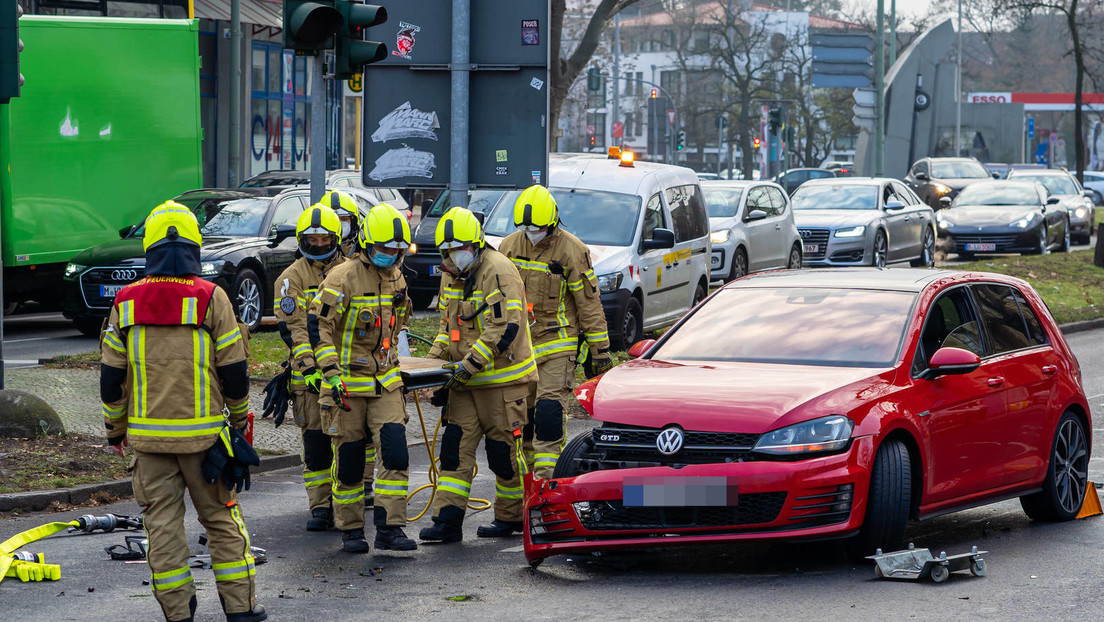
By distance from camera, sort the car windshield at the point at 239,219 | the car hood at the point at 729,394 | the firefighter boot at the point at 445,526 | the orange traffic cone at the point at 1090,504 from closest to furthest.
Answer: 1. the car hood at the point at 729,394
2. the firefighter boot at the point at 445,526
3. the orange traffic cone at the point at 1090,504
4. the car windshield at the point at 239,219

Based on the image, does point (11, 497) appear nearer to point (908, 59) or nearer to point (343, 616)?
point (343, 616)

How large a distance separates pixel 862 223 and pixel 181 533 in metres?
19.3

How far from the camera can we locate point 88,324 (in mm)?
16828

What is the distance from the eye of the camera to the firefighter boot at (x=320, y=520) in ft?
27.1

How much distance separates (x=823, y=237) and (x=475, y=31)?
41.9 feet

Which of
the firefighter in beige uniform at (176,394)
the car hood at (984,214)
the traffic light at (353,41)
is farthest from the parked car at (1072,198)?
the firefighter in beige uniform at (176,394)

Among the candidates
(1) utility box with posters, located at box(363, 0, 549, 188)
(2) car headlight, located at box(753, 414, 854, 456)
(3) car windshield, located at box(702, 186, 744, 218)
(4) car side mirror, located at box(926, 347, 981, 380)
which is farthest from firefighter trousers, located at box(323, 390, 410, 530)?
(3) car windshield, located at box(702, 186, 744, 218)

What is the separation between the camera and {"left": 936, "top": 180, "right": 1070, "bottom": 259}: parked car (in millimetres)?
A: 28078

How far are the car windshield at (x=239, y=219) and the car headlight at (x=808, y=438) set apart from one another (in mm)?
11819

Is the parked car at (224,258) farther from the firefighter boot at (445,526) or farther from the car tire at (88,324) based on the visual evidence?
the firefighter boot at (445,526)

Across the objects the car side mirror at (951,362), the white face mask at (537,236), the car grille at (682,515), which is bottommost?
the car grille at (682,515)

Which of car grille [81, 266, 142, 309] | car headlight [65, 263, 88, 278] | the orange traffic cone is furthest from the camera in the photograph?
car headlight [65, 263, 88, 278]

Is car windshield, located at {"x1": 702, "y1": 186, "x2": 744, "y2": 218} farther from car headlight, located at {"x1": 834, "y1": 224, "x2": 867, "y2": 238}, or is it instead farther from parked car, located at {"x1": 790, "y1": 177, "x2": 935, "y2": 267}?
car headlight, located at {"x1": 834, "y1": 224, "x2": 867, "y2": 238}

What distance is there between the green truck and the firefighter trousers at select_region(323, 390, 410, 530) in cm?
986
